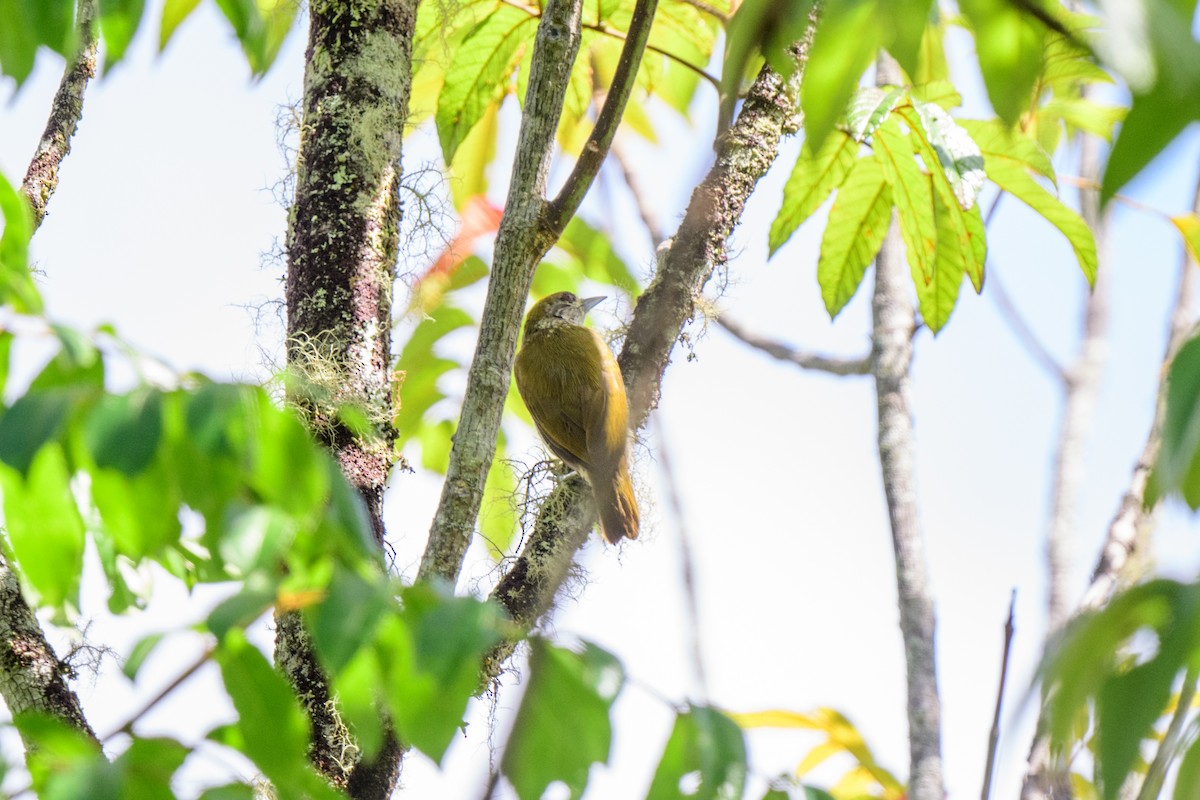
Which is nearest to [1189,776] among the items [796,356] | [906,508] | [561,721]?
[561,721]

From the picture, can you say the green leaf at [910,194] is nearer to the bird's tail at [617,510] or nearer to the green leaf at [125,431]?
the bird's tail at [617,510]

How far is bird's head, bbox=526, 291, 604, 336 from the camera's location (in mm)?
5785

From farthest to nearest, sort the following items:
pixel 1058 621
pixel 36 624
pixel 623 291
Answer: pixel 623 291 → pixel 1058 621 → pixel 36 624

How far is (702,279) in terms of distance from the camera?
10.2 feet

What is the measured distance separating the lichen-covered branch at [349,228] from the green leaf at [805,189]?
99 centimetres

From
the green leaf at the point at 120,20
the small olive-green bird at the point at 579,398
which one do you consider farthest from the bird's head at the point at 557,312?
the green leaf at the point at 120,20

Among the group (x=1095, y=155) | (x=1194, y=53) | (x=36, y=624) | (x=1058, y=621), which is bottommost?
(x=36, y=624)

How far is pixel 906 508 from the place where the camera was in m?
3.06

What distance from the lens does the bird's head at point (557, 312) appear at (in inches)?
228

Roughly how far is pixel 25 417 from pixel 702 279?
202 cm

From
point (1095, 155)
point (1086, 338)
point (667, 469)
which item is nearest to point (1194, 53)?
point (667, 469)

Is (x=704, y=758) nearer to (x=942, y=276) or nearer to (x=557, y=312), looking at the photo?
(x=942, y=276)

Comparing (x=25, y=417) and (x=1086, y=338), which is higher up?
(x=1086, y=338)

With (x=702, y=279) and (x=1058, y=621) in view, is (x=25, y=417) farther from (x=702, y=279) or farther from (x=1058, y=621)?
(x=1058, y=621)
